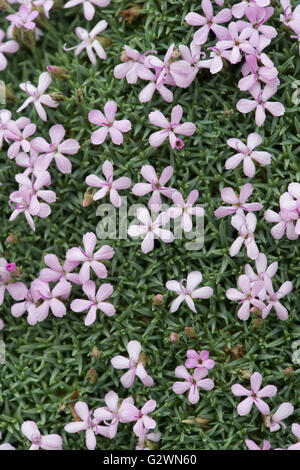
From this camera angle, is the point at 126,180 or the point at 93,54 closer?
the point at 126,180

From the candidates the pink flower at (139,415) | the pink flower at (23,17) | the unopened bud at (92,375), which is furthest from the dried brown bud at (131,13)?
the pink flower at (139,415)

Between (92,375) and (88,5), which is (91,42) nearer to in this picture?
(88,5)

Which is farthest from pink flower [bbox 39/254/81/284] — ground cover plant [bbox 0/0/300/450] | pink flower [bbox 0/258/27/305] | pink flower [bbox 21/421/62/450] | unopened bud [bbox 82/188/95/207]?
pink flower [bbox 21/421/62/450]

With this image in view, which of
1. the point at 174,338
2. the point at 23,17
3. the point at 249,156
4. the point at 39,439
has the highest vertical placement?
the point at 23,17

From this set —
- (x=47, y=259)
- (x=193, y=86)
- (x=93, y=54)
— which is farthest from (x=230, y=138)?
(x=47, y=259)

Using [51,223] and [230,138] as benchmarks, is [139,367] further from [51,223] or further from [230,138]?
[230,138]

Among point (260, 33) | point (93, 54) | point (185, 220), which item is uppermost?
point (260, 33)

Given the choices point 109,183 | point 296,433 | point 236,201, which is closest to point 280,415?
point 296,433
